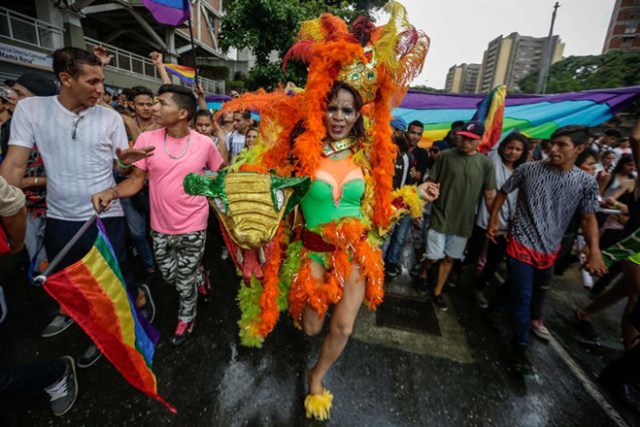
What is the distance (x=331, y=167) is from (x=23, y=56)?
14.2 metres

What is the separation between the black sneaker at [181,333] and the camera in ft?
7.97

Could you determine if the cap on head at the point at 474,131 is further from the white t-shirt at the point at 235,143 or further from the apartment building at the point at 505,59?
the apartment building at the point at 505,59

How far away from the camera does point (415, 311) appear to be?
3150mm

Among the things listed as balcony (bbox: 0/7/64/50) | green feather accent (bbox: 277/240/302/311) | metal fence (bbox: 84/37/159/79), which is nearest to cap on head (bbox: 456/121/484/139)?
green feather accent (bbox: 277/240/302/311)

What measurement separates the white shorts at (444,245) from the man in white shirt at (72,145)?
293cm

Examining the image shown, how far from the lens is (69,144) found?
6.40 ft

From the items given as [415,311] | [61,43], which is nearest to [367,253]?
[415,311]

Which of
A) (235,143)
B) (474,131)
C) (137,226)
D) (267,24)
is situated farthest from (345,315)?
(267,24)

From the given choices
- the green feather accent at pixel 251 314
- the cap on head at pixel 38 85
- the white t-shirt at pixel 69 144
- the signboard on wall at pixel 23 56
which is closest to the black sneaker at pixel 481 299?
the green feather accent at pixel 251 314

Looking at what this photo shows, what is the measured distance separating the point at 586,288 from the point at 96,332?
18.0ft

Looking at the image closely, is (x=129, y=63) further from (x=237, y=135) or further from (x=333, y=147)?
(x=333, y=147)

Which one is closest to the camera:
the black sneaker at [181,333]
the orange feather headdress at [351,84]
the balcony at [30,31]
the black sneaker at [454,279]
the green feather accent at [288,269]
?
the orange feather headdress at [351,84]

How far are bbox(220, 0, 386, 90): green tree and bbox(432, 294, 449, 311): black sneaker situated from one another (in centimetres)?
950

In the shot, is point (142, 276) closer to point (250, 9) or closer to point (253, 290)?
point (253, 290)
